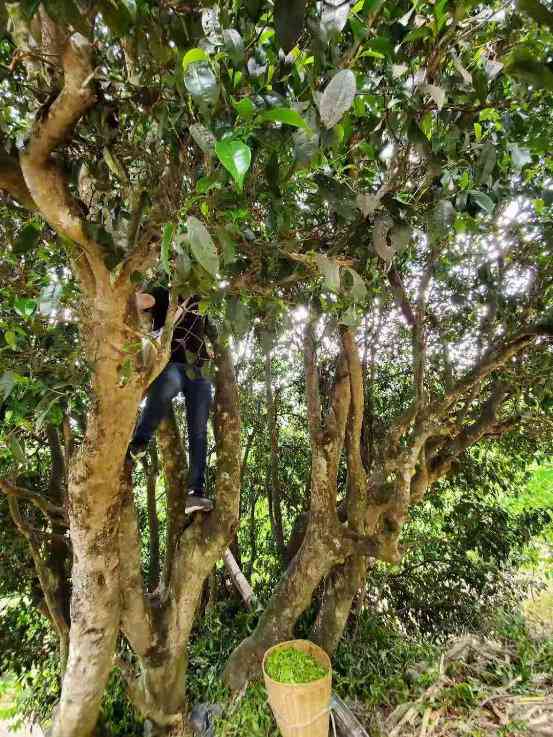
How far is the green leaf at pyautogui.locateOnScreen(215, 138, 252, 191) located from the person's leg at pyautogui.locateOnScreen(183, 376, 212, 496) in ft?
5.23

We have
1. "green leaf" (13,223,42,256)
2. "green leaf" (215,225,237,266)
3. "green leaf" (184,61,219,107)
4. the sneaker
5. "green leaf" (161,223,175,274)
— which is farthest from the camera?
the sneaker

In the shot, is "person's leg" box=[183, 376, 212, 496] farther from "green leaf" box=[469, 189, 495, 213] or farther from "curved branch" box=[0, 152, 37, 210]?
"green leaf" box=[469, 189, 495, 213]

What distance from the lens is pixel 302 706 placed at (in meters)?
1.81

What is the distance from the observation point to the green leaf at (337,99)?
61cm

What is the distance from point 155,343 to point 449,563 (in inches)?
128

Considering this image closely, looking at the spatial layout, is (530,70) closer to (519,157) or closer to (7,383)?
(519,157)

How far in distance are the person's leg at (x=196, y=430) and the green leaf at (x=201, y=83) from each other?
157 cm

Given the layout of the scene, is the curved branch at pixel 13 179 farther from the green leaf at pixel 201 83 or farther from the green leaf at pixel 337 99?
the green leaf at pixel 337 99

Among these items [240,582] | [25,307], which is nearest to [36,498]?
[25,307]

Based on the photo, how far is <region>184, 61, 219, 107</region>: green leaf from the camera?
0.55 meters

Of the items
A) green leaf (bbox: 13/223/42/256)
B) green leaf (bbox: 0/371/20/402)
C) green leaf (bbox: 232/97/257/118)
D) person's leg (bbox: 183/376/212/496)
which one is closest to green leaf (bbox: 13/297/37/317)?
green leaf (bbox: 13/223/42/256)

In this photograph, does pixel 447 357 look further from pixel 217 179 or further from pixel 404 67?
Result: pixel 217 179

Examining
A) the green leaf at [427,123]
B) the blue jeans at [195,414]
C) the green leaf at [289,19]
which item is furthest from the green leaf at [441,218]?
the blue jeans at [195,414]

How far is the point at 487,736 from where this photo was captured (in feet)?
7.14
